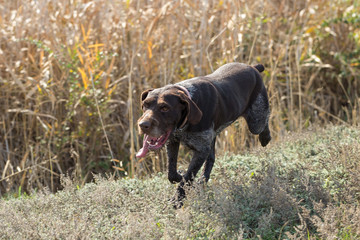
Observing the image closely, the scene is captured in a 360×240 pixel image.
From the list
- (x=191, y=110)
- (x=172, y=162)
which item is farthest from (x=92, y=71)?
(x=191, y=110)

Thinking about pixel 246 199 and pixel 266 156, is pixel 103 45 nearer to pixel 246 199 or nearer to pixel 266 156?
pixel 266 156

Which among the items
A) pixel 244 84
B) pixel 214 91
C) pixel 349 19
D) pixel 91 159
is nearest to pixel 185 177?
pixel 214 91

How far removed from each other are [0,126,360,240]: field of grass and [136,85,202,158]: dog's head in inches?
17.5

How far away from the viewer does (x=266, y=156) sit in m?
4.87

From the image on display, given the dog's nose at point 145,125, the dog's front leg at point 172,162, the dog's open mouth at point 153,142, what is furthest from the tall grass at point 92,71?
the dog's nose at point 145,125

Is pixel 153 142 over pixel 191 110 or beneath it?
beneath

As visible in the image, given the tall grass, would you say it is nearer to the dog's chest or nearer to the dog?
the dog

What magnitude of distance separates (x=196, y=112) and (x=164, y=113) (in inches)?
9.2

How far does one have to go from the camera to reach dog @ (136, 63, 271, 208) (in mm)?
3625

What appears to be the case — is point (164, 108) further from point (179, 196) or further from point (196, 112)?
point (179, 196)

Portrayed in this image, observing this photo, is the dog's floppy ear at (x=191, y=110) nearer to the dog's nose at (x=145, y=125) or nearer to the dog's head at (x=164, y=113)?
the dog's head at (x=164, y=113)

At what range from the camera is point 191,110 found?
366 centimetres

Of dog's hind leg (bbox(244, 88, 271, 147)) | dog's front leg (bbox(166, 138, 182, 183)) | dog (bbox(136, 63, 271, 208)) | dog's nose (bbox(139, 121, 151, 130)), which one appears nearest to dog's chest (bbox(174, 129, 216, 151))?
dog (bbox(136, 63, 271, 208))

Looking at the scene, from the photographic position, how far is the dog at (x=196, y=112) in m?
3.62
